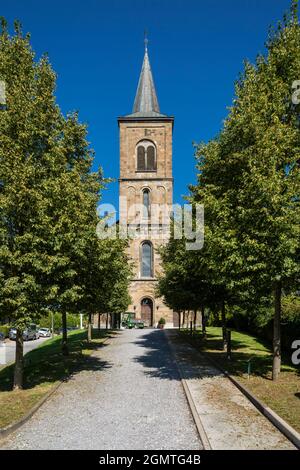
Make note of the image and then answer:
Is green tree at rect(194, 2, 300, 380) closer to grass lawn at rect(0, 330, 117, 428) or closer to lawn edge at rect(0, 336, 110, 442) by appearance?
lawn edge at rect(0, 336, 110, 442)

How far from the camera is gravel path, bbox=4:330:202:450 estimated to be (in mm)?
8172

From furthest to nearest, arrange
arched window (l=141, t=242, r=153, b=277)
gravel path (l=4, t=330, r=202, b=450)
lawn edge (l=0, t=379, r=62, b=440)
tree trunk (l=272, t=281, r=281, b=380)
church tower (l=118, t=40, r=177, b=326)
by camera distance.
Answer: arched window (l=141, t=242, r=153, b=277)
church tower (l=118, t=40, r=177, b=326)
tree trunk (l=272, t=281, r=281, b=380)
lawn edge (l=0, t=379, r=62, b=440)
gravel path (l=4, t=330, r=202, b=450)

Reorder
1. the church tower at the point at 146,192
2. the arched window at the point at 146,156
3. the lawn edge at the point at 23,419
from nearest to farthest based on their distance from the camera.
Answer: the lawn edge at the point at 23,419 < the church tower at the point at 146,192 < the arched window at the point at 146,156

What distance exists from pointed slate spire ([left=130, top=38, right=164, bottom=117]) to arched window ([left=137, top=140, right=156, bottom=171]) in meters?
3.77

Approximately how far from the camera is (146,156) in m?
51.8

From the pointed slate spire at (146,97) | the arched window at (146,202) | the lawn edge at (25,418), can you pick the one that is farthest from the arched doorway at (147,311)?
the lawn edge at (25,418)

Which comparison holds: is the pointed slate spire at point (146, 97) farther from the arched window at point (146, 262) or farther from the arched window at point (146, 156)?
the arched window at point (146, 262)

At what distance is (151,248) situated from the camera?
50750 mm

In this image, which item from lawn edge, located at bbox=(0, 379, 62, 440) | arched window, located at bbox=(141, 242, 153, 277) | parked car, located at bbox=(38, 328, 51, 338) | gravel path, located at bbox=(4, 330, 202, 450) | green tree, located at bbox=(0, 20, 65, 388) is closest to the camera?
gravel path, located at bbox=(4, 330, 202, 450)

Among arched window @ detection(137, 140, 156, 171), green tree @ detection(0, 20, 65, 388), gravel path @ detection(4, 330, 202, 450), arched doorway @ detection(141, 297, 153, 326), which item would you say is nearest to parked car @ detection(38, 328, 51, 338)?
arched doorway @ detection(141, 297, 153, 326)

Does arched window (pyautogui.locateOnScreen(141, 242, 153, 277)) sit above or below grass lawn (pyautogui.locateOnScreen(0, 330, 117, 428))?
above

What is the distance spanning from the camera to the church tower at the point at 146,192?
164 feet

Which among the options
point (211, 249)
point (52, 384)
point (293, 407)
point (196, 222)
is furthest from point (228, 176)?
point (52, 384)

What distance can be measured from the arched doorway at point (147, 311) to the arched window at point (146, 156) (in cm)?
1640
